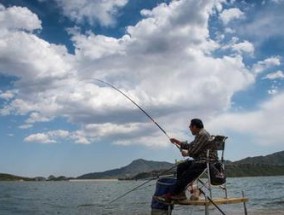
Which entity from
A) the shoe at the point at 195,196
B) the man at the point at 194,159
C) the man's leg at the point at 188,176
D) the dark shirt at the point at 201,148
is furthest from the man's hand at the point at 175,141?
the shoe at the point at 195,196

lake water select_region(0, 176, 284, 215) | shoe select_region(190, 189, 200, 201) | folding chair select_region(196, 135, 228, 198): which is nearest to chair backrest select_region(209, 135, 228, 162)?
folding chair select_region(196, 135, 228, 198)

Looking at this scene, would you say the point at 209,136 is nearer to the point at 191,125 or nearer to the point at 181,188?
the point at 191,125

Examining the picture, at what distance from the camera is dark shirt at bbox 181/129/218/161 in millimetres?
10039

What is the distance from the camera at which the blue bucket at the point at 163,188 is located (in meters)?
10.7

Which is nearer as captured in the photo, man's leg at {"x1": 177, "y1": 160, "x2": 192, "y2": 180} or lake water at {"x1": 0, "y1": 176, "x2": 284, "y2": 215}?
man's leg at {"x1": 177, "y1": 160, "x2": 192, "y2": 180}

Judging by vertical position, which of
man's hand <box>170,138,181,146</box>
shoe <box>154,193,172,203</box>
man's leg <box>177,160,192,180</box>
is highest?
man's hand <box>170,138,181,146</box>

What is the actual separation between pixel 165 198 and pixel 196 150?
51.8 inches

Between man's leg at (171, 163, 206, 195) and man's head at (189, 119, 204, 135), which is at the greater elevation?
man's head at (189, 119, 204, 135)

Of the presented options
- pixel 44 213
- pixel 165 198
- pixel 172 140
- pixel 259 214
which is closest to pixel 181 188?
pixel 165 198

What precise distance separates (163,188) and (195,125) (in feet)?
5.82

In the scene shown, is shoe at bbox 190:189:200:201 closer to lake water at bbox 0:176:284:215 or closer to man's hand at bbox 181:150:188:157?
man's hand at bbox 181:150:188:157

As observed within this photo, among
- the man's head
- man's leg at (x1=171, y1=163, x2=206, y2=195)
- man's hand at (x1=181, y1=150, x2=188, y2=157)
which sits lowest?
man's leg at (x1=171, y1=163, x2=206, y2=195)

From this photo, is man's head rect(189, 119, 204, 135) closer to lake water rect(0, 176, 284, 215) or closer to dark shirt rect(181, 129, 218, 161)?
dark shirt rect(181, 129, 218, 161)

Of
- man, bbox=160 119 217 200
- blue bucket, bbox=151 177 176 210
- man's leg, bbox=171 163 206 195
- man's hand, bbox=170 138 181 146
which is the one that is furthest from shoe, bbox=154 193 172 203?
man's hand, bbox=170 138 181 146
